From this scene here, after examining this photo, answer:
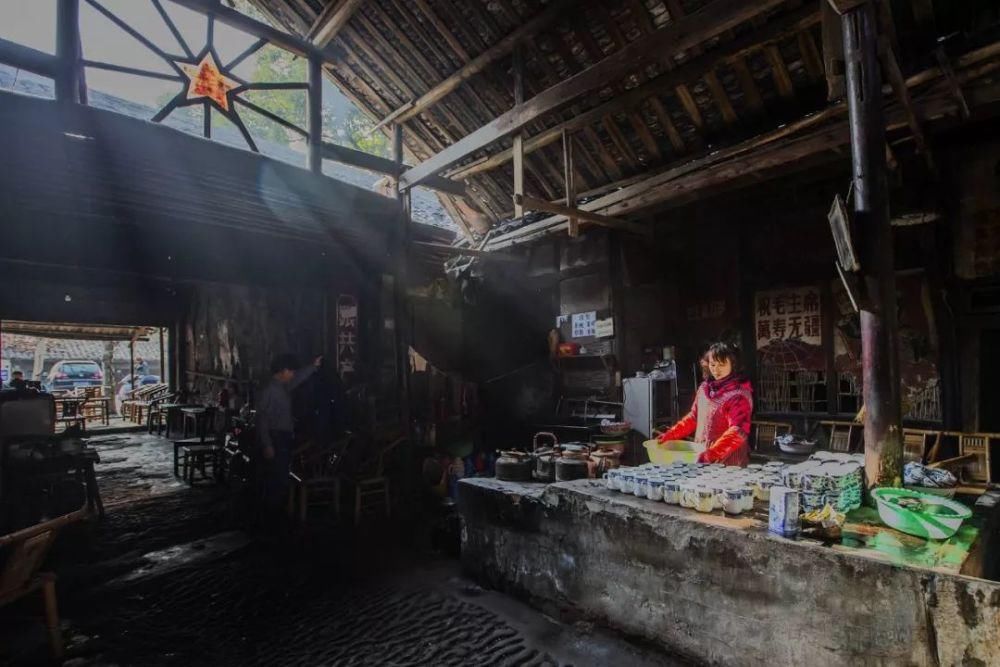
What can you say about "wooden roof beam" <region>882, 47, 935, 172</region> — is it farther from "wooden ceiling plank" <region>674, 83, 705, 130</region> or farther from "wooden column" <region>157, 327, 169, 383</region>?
"wooden column" <region>157, 327, 169, 383</region>

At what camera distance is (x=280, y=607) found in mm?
5070

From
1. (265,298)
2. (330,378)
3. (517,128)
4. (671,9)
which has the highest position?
(671,9)

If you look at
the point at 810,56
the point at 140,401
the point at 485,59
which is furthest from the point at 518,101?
the point at 140,401

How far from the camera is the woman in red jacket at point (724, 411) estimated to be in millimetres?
5078

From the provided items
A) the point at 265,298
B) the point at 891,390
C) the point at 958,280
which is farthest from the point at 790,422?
the point at 265,298

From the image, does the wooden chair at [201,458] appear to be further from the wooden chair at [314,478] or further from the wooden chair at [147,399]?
the wooden chair at [147,399]

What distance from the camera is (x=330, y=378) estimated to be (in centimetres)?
952

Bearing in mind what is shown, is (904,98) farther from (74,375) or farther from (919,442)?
(74,375)

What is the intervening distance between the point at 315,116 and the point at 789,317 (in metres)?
9.01

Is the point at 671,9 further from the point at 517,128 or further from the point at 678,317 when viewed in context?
the point at 678,317

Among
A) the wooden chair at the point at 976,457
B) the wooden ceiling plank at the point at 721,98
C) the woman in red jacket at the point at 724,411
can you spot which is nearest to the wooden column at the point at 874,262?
the woman in red jacket at the point at 724,411

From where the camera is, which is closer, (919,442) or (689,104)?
(919,442)

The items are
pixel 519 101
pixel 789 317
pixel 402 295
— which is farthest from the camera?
pixel 402 295

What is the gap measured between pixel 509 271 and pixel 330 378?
182 inches
